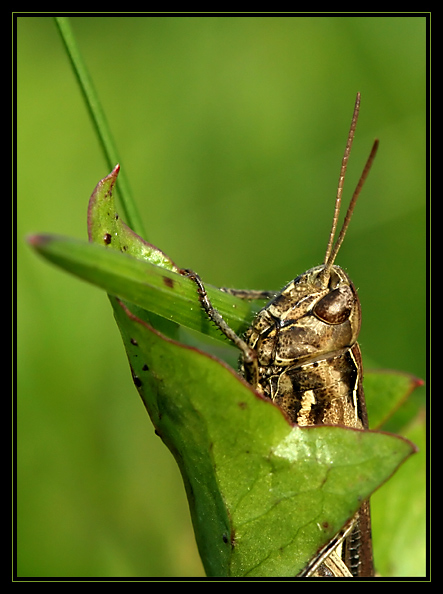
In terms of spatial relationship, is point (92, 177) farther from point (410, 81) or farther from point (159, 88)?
point (410, 81)

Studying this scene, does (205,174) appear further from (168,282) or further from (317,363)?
(168,282)

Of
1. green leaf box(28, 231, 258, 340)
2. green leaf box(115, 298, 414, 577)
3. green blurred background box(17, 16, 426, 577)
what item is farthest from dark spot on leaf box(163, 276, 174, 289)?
green blurred background box(17, 16, 426, 577)

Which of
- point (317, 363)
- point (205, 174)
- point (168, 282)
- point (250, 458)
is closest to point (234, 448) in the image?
point (250, 458)

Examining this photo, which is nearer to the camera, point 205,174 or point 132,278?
point 132,278

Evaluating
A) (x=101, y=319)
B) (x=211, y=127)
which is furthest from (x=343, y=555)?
(x=211, y=127)

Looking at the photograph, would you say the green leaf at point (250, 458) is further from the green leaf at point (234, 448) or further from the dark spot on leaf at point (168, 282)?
the dark spot on leaf at point (168, 282)

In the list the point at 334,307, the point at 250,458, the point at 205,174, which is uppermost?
the point at 205,174
